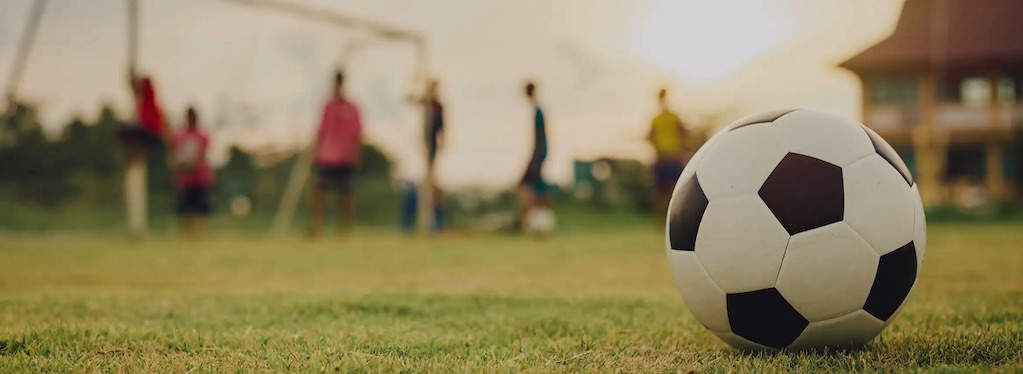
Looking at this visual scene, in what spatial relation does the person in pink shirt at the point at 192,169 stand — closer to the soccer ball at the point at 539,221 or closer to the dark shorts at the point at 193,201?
the dark shorts at the point at 193,201

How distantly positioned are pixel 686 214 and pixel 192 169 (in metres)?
10.5

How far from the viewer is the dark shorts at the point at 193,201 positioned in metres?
12.0

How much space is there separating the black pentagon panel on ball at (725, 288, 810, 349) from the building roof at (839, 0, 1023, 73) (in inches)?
821

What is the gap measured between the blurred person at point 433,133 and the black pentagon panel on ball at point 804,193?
31.8 feet

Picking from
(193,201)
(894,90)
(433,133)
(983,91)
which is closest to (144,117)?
(193,201)

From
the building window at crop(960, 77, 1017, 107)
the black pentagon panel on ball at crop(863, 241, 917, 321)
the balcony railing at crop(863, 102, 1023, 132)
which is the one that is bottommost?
the black pentagon panel on ball at crop(863, 241, 917, 321)

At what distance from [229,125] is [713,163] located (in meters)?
16.4

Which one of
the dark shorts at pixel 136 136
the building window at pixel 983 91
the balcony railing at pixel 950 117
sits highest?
the building window at pixel 983 91

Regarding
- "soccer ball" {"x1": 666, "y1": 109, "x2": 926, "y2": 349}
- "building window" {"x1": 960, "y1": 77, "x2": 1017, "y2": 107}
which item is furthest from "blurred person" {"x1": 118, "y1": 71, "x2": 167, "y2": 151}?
"building window" {"x1": 960, "y1": 77, "x2": 1017, "y2": 107}

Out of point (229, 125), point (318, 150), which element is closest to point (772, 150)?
point (318, 150)

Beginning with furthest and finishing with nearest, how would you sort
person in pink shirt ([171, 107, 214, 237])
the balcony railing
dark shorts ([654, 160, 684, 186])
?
the balcony railing < dark shorts ([654, 160, 684, 186]) < person in pink shirt ([171, 107, 214, 237])

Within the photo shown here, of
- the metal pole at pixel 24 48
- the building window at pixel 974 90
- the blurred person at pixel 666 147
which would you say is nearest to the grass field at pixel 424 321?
the blurred person at pixel 666 147

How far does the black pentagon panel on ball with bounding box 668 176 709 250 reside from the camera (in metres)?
2.66

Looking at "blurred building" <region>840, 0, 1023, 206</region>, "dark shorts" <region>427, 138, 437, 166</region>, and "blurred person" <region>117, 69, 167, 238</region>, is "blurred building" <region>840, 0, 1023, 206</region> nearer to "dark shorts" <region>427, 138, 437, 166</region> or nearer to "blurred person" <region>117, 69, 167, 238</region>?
"dark shorts" <region>427, 138, 437, 166</region>
